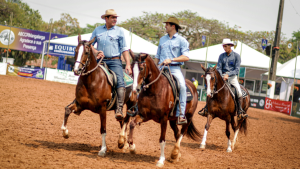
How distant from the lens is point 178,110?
6.07 metres

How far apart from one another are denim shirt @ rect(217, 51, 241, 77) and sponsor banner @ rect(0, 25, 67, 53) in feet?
87.2

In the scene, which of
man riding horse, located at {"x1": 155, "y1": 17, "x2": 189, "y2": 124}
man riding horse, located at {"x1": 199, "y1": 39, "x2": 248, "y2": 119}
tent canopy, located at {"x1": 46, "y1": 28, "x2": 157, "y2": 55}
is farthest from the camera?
tent canopy, located at {"x1": 46, "y1": 28, "x2": 157, "y2": 55}

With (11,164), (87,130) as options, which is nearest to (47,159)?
(11,164)

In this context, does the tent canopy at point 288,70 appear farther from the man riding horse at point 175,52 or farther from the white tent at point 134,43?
the man riding horse at point 175,52

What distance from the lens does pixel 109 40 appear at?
20.5ft

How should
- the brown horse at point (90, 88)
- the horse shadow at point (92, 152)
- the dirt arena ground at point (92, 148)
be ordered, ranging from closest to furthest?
the dirt arena ground at point (92, 148) → the brown horse at point (90, 88) → the horse shadow at point (92, 152)

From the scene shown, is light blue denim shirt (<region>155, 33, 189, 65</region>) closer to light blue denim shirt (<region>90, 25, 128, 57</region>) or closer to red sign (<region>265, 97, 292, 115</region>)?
light blue denim shirt (<region>90, 25, 128, 57</region>)

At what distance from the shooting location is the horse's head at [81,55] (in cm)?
539

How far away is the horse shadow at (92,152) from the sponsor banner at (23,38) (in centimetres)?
2786

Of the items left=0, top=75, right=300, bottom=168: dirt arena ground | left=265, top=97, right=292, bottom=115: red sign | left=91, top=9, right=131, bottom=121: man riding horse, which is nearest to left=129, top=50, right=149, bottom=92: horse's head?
left=91, top=9, right=131, bottom=121: man riding horse

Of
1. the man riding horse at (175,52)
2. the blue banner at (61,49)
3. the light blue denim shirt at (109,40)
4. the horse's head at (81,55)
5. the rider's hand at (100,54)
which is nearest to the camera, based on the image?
the horse's head at (81,55)

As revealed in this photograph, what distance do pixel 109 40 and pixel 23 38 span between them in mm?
29762

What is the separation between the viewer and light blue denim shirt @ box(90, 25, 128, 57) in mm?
6250

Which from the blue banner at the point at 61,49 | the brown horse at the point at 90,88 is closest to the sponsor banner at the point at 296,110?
the blue banner at the point at 61,49
